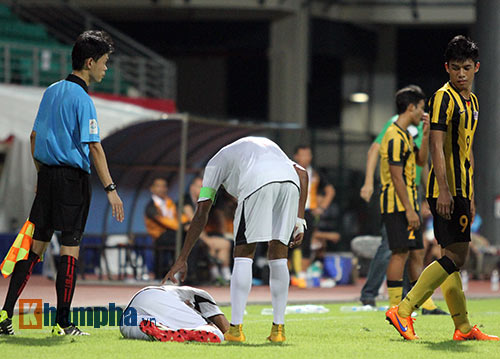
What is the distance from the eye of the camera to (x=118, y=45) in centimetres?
2752

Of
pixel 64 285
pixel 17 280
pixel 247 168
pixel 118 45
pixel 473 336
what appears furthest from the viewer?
pixel 118 45

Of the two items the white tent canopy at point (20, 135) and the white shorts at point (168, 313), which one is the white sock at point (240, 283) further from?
the white tent canopy at point (20, 135)

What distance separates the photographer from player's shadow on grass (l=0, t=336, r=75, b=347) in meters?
7.72

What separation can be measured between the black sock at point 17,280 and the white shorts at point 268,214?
160cm

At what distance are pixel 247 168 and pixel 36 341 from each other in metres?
1.95

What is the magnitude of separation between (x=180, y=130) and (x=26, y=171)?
3.47 m

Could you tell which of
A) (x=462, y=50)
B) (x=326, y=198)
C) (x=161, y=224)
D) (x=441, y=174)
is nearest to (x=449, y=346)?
(x=441, y=174)

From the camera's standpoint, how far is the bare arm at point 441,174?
7840 mm

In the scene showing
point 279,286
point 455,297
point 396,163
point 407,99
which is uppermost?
point 407,99

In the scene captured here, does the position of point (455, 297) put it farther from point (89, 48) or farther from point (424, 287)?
point (89, 48)

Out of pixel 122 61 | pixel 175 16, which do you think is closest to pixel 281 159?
pixel 122 61

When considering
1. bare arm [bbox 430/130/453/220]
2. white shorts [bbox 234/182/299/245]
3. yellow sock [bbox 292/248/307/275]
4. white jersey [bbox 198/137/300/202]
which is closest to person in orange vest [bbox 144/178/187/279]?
yellow sock [bbox 292/248/307/275]

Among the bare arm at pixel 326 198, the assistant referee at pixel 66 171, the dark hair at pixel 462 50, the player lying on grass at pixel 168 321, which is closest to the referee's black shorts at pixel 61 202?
the assistant referee at pixel 66 171

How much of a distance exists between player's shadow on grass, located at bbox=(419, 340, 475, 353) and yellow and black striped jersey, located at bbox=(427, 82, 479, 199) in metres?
1.08
